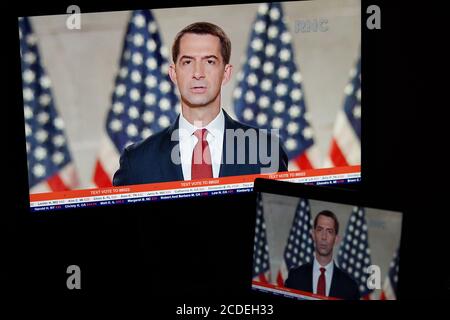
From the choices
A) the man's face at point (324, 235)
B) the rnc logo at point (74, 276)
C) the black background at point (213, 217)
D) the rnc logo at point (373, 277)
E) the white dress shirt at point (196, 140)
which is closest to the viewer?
the rnc logo at point (373, 277)

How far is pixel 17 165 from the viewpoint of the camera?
474 cm

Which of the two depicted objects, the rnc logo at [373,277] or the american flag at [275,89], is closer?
the rnc logo at [373,277]

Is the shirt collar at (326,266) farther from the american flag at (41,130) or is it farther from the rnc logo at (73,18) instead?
the rnc logo at (73,18)

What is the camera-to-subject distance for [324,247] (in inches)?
160

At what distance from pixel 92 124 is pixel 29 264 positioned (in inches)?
33.9

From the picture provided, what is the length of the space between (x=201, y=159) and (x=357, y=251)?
101cm

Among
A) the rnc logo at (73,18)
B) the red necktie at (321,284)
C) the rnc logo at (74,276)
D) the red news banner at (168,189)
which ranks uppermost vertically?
the rnc logo at (73,18)

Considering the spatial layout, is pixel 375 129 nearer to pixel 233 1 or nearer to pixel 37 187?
pixel 233 1

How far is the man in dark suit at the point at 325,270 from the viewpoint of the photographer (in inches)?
159

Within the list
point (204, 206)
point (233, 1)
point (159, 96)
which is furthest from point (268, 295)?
point (233, 1)

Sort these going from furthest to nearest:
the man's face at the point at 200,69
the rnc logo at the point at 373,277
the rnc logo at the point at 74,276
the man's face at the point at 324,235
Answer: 1. the rnc logo at the point at 74,276
2. the man's face at the point at 200,69
3. the man's face at the point at 324,235
4. the rnc logo at the point at 373,277

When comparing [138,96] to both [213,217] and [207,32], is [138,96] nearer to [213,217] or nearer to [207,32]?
[207,32]

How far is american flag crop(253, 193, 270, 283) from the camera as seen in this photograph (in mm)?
4156

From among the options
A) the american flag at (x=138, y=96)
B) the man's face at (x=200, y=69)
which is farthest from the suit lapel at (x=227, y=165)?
the american flag at (x=138, y=96)
